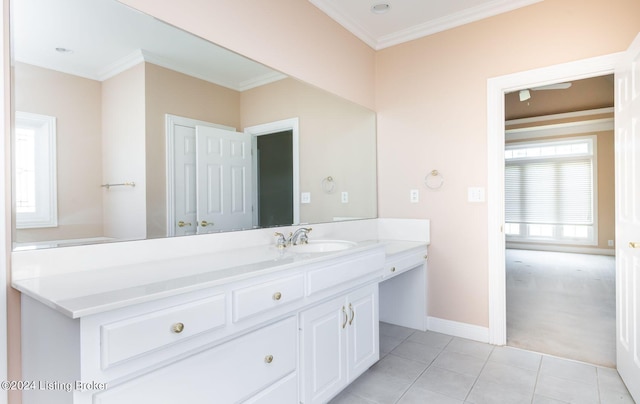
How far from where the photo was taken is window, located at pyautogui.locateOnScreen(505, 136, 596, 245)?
6.67 m

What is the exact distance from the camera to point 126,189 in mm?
1497

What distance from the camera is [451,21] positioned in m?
2.74

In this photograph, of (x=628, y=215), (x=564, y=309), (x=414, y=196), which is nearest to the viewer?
(x=628, y=215)

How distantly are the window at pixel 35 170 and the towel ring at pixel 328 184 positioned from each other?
171 cm

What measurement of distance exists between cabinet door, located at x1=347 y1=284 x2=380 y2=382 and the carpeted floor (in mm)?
1289

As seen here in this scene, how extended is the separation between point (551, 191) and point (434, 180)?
224 inches

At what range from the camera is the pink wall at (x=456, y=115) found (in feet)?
7.81

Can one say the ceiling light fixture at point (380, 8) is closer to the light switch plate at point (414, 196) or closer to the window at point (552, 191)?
the light switch plate at point (414, 196)

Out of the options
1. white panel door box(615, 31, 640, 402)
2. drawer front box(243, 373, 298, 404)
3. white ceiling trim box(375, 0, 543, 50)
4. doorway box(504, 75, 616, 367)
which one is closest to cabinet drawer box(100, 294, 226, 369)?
drawer front box(243, 373, 298, 404)

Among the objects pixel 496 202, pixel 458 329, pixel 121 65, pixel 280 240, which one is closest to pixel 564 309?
pixel 458 329

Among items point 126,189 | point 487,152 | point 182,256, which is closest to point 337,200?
point 487,152

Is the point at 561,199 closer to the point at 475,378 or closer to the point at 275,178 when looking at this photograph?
the point at 475,378

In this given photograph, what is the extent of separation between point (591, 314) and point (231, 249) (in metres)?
3.47

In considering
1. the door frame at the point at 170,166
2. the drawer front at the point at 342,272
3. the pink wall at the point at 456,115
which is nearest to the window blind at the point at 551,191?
the pink wall at the point at 456,115
